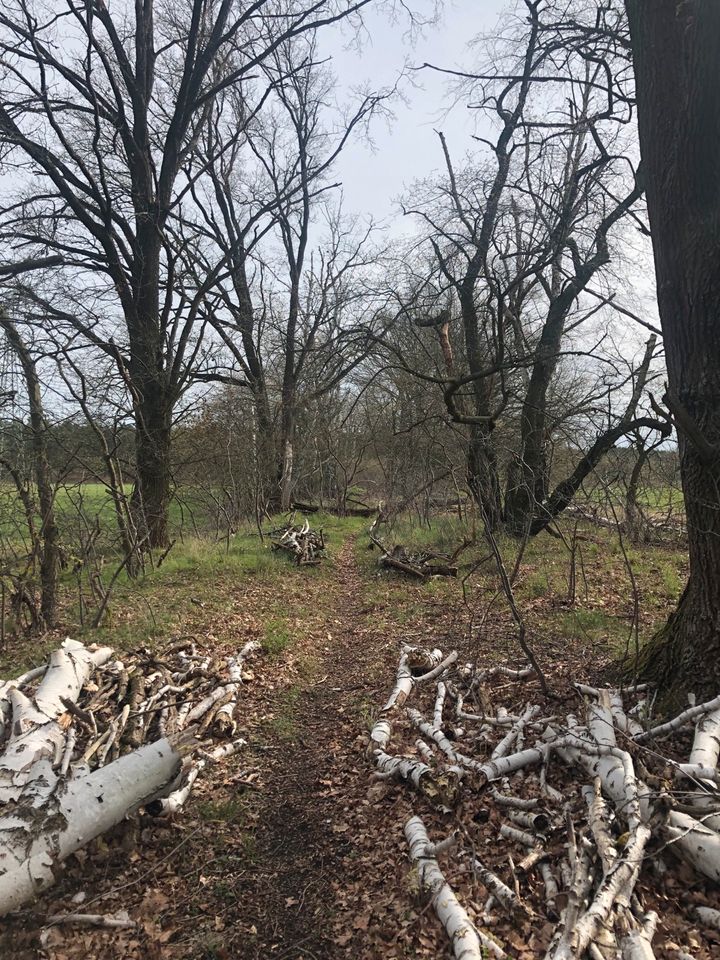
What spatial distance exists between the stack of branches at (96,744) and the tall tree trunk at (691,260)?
370 cm

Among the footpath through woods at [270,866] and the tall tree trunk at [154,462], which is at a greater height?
the tall tree trunk at [154,462]

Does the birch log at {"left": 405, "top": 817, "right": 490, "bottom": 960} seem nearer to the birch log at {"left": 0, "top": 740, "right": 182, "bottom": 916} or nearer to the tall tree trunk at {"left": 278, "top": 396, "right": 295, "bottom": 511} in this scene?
the birch log at {"left": 0, "top": 740, "right": 182, "bottom": 916}

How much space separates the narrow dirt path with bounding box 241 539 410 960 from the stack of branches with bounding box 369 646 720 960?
1.05ft

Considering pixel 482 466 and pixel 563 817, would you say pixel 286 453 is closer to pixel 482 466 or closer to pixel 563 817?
pixel 482 466

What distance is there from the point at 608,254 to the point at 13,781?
43.1ft

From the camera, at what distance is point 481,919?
106 inches

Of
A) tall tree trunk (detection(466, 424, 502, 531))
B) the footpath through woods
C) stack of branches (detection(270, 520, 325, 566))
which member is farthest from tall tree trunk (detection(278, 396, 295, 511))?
the footpath through woods

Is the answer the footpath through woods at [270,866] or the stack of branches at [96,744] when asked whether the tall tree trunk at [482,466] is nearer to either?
the footpath through woods at [270,866]

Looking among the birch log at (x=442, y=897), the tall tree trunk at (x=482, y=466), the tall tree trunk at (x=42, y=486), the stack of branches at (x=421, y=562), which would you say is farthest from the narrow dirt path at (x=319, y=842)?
the stack of branches at (x=421, y=562)

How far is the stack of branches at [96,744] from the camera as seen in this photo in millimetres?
3008

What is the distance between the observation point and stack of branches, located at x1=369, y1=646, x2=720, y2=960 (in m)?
2.51

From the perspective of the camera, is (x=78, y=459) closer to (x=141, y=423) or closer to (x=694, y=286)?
(x=141, y=423)

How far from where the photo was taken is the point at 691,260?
384 cm

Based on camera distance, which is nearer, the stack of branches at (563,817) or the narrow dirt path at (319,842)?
the stack of branches at (563,817)
